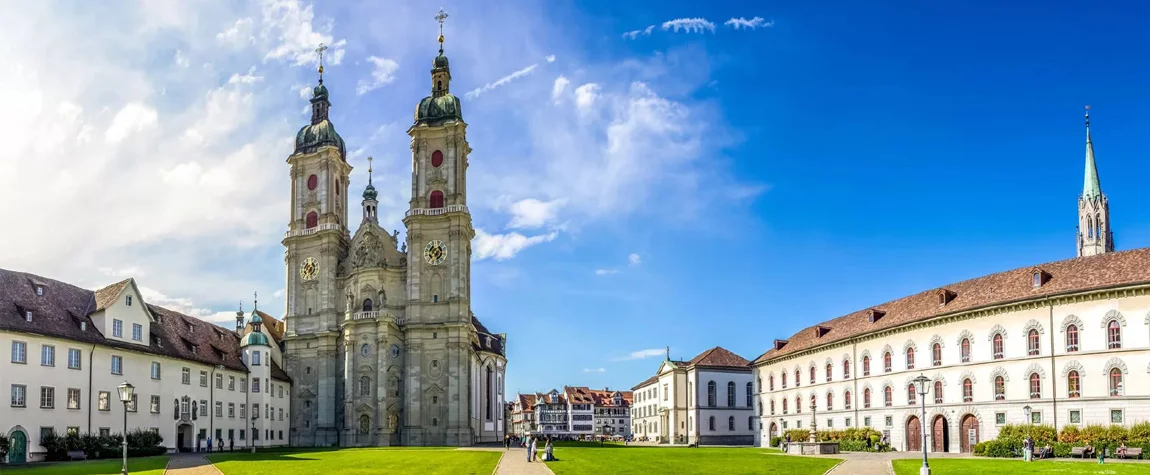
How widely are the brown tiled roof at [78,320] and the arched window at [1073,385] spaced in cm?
5819

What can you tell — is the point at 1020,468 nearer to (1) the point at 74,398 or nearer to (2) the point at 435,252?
(1) the point at 74,398

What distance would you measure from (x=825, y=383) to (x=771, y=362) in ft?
44.4

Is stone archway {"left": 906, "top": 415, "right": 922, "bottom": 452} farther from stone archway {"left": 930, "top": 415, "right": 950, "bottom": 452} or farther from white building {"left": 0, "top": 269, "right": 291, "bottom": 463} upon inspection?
white building {"left": 0, "top": 269, "right": 291, "bottom": 463}

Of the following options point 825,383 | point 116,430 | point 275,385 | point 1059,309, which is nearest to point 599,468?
point 1059,309

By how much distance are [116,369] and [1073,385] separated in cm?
5885

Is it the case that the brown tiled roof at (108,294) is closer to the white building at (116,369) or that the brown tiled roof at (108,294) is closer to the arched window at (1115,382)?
the white building at (116,369)

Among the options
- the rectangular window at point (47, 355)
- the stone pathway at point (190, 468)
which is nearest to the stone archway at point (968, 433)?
the stone pathway at point (190, 468)

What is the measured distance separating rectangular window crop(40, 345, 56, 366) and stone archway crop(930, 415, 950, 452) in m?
56.2

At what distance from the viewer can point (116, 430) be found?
59.5 metres

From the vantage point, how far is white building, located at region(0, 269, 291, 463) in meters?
52.3

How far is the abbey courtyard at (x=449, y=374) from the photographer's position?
49.9 metres

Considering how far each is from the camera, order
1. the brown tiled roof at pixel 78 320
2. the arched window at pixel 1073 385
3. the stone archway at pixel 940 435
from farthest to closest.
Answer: the stone archway at pixel 940 435 < the brown tiled roof at pixel 78 320 < the arched window at pixel 1073 385

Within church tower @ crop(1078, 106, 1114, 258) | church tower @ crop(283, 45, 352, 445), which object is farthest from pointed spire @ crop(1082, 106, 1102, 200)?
church tower @ crop(283, 45, 352, 445)

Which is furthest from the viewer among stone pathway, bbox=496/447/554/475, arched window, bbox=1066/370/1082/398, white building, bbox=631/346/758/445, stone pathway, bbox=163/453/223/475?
white building, bbox=631/346/758/445
